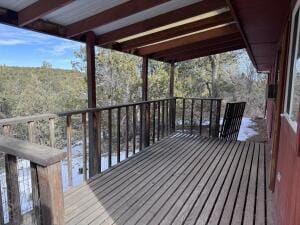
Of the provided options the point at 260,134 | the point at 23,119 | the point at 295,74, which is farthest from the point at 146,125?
the point at 260,134

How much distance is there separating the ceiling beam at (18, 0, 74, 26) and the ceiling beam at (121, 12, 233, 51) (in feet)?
6.83

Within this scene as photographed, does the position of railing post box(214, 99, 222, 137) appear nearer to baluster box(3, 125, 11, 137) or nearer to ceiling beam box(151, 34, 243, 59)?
ceiling beam box(151, 34, 243, 59)

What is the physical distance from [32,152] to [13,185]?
1.09 feet

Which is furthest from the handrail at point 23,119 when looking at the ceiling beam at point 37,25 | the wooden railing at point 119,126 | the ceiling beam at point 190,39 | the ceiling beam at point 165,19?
the ceiling beam at point 190,39

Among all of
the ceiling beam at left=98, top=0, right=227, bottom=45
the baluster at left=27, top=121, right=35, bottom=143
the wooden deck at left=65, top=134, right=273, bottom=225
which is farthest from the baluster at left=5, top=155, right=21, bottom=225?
the ceiling beam at left=98, top=0, right=227, bottom=45

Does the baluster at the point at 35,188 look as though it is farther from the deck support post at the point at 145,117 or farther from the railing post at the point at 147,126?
the railing post at the point at 147,126

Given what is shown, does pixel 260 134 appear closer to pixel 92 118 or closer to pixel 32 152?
pixel 92 118

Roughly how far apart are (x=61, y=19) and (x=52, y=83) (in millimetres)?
12117

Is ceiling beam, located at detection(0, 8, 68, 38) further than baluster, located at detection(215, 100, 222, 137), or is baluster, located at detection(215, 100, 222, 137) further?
baluster, located at detection(215, 100, 222, 137)

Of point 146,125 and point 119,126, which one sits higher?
point 119,126

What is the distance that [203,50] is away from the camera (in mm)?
6078

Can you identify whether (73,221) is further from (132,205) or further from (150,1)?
(150,1)

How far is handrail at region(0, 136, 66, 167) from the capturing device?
3.11ft

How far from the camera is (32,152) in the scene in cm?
101
